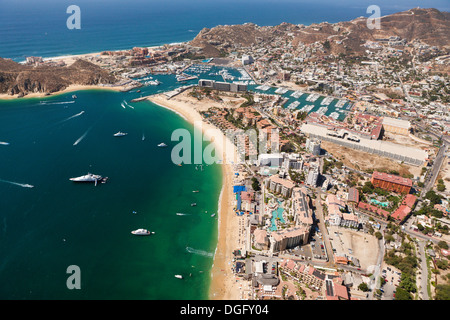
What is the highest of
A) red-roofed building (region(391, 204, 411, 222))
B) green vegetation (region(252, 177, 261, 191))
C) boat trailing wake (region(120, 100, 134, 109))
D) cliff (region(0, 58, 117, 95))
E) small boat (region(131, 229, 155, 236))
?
cliff (region(0, 58, 117, 95))

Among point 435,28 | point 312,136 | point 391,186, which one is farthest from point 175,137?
point 435,28

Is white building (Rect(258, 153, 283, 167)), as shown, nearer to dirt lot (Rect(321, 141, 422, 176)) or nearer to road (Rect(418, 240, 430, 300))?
dirt lot (Rect(321, 141, 422, 176))

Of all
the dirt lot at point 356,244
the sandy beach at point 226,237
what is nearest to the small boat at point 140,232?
the sandy beach at point 226,237

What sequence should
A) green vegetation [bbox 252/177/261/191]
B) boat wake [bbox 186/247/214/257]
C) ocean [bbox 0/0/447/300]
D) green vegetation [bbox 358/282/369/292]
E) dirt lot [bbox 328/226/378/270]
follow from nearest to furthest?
green vegetation [bbox 358/282/369/292]
ocean [bbox 0/0/447/300]
dirt lot [bbox 328/226/378/270]
boat wake [bbox 186/247/214/257]
green vegetation [bbox 252/177/261/191]

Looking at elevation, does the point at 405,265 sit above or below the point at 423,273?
above

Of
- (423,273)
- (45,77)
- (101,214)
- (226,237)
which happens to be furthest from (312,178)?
(45,77)

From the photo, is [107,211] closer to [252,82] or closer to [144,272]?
[144,272]

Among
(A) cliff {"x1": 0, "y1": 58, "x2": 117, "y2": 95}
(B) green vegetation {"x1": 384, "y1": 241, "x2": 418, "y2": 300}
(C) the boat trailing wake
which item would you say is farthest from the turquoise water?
(A) cliff {"x1": 0, "y1": 58, "x2": 117, "y2": 95}

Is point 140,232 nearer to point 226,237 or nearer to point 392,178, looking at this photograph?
point 226,237
